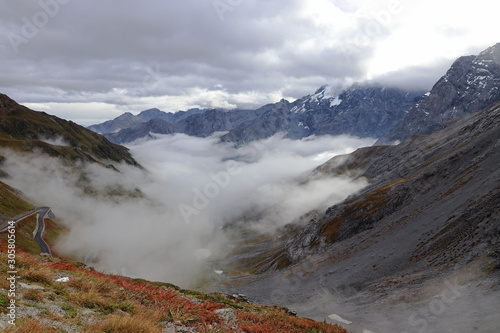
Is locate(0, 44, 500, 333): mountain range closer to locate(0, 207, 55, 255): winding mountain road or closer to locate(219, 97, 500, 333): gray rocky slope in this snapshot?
locate(219, 97, 500, 333): gray rocky slope

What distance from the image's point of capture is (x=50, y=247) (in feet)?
332

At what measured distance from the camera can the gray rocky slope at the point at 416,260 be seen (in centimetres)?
3397

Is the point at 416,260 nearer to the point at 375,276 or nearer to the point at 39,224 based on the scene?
the point at 375,276

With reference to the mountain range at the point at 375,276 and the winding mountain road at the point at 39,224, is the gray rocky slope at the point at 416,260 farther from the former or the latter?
the winding mountain road at the point at 39,224

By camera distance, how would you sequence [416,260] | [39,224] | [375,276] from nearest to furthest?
1. [416,260]
2. [375,276]
3. [39,224]

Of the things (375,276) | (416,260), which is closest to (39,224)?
(375,276)

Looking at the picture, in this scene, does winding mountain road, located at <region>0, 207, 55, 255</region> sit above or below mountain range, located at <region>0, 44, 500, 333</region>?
above

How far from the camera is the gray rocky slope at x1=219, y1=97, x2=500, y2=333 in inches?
1337

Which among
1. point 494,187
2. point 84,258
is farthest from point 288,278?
point 84,258

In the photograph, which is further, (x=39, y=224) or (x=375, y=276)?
(x=39, y=224)

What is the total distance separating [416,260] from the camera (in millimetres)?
56562

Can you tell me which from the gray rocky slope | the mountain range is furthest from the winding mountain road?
the gray rocky slope

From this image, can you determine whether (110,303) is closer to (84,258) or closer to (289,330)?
(289,330)

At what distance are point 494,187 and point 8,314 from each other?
83.4 m
